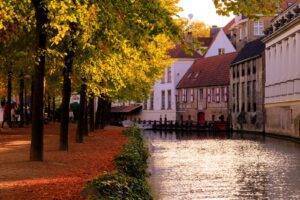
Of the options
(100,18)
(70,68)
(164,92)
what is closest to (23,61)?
(70,68)

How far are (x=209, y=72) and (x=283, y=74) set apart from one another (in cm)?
3207

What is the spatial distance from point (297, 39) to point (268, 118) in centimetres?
1384

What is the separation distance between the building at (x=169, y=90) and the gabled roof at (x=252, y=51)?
21.4m

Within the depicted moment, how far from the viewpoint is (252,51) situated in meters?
74.3

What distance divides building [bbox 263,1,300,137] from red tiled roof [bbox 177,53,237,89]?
65.9ft

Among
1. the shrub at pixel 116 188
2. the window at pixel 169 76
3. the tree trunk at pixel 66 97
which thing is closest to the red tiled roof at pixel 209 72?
the window at pixel 169 76

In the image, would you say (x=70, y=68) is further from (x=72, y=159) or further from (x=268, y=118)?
(x=268, y=118)

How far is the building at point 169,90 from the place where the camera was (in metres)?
101

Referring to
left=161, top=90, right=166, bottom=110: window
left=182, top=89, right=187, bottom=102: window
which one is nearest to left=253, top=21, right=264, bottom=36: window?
left=182, top=89, right=187, bottom=102: window

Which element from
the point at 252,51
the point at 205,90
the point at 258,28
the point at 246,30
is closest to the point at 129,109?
the point at 205,90

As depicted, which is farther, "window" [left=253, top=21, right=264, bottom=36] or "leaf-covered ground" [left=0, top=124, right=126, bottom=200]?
"window" [left=253, top=21, right=264, bottom=36]

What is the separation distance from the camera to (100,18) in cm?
1533

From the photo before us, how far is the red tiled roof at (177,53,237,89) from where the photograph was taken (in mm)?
86769

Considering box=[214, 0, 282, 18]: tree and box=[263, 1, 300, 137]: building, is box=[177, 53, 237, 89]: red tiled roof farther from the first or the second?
box=[214, 0, 282, 18]: tree
